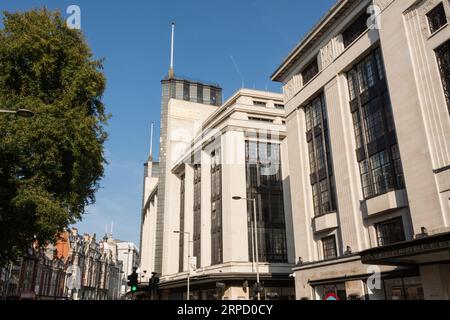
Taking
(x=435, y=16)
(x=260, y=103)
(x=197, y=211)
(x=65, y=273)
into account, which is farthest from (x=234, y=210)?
(x=65, y=273)

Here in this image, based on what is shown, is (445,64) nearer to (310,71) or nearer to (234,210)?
(310,71)

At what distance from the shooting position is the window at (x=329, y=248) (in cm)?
2940

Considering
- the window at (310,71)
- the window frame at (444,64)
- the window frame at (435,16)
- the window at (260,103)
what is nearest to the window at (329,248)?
the window frame at (444,64)

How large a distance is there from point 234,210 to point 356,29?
25600mm

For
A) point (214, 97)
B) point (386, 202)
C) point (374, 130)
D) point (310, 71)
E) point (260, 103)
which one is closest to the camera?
point (386, 202)

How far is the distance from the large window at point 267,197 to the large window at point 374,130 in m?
21.8

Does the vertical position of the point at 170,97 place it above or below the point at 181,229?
above

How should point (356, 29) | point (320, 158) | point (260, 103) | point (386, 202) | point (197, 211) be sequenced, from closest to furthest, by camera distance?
1. point (386, 202)
2. point (356, 29)
3. point (320, 158)
4. point (197, 211)
5. point (260, 103)

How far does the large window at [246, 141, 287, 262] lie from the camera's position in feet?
152

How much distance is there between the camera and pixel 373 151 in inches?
1018

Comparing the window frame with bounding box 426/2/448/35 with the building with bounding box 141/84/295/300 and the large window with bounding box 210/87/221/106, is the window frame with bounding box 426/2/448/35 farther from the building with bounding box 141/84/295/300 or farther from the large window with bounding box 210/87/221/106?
the large window with bounding box 210/87/221/106
